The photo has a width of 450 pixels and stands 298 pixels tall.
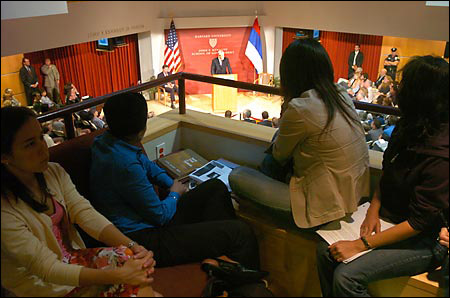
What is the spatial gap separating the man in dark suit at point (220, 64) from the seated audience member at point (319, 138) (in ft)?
25.7

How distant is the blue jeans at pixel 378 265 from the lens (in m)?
1.24

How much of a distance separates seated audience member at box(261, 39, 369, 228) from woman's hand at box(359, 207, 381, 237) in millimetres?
60

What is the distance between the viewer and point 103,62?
8.77 metres

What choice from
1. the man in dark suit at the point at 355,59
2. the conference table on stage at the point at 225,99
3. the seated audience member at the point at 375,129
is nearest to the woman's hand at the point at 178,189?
the seated audience member at the point at 375,129

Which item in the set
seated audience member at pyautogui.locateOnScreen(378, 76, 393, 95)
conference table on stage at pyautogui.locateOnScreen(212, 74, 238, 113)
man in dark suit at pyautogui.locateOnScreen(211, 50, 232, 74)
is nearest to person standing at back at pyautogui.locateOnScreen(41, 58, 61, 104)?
conference table on stage at pyautogui.locateOnScreen(212, 74, 238, 113)

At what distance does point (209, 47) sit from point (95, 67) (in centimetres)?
272

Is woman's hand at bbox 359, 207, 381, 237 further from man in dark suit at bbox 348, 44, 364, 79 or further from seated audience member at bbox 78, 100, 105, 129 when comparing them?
man in dark suit at bbox 348, 44, 364, 79

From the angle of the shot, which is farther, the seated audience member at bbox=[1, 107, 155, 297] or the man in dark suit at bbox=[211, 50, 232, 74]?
the man in dark suit at bbox=[211, 50, 232, 74]

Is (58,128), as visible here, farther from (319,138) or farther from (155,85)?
(319,138)

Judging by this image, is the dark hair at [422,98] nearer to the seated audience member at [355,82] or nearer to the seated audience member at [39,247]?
the seated audience member at [39,247]

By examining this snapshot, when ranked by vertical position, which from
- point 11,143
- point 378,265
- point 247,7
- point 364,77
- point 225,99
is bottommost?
point 225,99

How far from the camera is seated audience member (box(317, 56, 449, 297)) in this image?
109 cm

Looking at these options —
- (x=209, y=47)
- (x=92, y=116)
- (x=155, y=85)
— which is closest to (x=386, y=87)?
(x=155, y=85)

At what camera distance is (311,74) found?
56.9 inches
